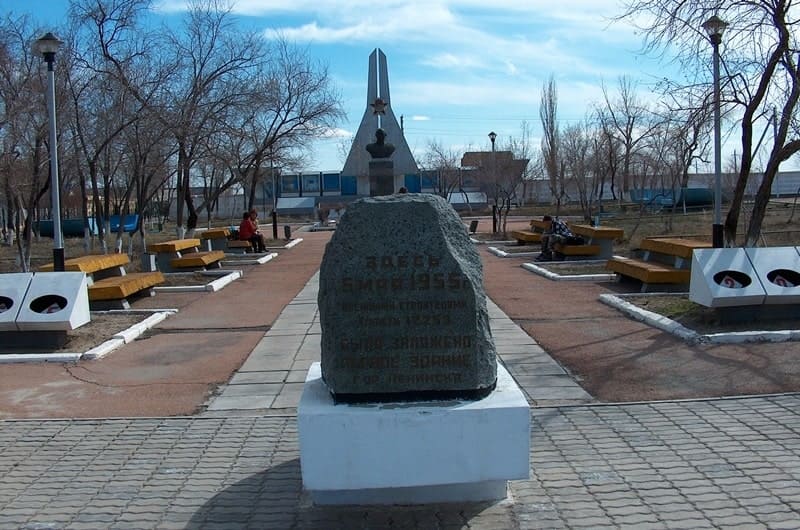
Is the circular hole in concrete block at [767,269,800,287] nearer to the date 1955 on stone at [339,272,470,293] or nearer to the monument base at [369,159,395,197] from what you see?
the date 1955 on stone at [339,272,470,293]

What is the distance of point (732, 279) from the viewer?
10.1 meters

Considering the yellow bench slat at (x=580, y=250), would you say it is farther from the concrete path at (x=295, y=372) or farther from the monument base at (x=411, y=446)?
the monument base at (x=411, y=446)

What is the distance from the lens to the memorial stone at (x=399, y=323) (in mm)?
4688

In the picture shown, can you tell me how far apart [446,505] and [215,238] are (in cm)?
2189

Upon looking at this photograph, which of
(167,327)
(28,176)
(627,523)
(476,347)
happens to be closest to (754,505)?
(627,523)

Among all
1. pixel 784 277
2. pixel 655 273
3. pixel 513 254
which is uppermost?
pixel 784 277

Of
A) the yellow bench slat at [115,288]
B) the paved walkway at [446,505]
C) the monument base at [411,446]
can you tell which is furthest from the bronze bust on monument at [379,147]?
the monument base at [411,446]

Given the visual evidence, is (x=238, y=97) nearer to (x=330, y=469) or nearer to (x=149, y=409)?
(x=149, y=409)

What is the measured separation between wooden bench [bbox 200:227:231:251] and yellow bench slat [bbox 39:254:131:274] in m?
10.0

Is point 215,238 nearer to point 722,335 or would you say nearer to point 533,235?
point 533,235

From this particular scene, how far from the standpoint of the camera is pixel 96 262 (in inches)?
545

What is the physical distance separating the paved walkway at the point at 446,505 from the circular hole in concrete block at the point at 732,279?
327cm

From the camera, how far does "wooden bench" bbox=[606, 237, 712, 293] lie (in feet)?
43.5

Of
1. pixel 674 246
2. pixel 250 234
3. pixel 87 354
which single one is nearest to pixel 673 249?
pixel 674 246
